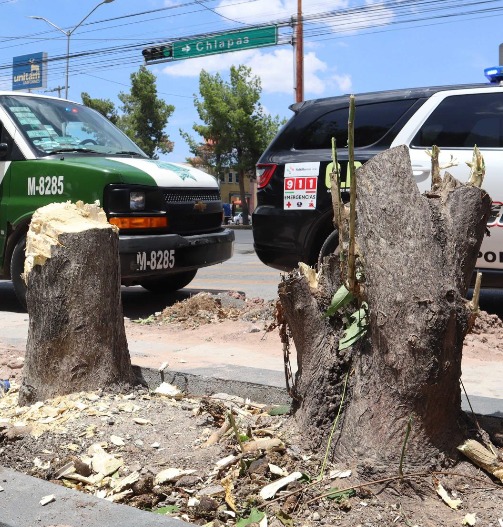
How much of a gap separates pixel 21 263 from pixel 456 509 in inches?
229

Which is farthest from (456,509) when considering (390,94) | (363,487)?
(390,94)

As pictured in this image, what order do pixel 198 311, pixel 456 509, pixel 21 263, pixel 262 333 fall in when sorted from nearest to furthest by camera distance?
pixel 456 509 → pixel 262 333 → pixel 198 311 → pixel 21 263

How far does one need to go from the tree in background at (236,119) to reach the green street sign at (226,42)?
1728 centimetres

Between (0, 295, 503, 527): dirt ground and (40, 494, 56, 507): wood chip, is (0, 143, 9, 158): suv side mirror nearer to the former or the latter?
(0, 295, 503, 527): dirt ground

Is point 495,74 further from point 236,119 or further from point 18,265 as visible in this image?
point 236,119

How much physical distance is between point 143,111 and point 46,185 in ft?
148

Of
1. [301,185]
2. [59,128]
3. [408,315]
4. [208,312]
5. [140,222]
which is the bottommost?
[208,312]

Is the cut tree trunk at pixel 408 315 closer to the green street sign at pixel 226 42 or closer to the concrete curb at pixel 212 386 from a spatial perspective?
the concrete curb at pixel 212 386

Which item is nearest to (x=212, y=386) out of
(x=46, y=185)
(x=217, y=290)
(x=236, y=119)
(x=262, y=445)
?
(x=262, y=445)

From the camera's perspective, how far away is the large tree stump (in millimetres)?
4117

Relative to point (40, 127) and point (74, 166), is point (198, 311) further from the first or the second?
point (40, 127)

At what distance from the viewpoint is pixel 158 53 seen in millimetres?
31484

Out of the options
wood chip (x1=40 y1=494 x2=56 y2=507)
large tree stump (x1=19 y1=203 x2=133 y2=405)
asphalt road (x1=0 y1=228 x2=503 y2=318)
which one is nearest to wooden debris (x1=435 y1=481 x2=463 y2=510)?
wood chip (x1=40 y1=494 x2=56 y2=507)

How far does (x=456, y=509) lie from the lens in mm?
2746
